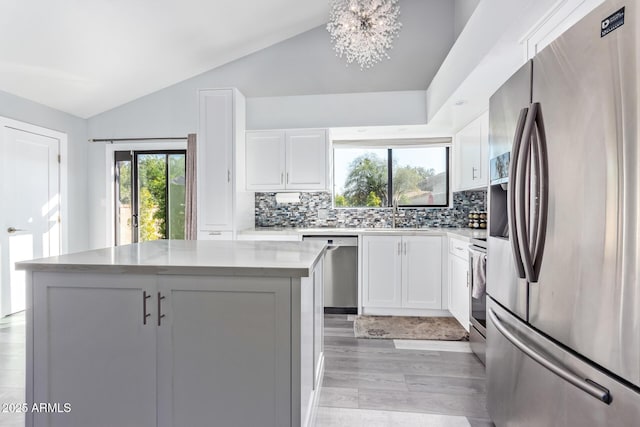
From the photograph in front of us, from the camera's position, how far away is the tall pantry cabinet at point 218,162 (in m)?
3.72

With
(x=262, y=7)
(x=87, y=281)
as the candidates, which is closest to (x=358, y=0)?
(x=262, y=7)

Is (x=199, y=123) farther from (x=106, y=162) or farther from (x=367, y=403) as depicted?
(x=367, y=403)

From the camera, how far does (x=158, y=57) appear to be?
370 centimetres

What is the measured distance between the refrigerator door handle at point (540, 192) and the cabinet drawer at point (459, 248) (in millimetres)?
1714

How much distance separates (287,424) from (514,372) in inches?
39.2

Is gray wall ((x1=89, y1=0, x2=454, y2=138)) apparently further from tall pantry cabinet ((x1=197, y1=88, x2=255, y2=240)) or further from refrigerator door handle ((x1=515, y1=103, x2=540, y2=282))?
refrigerator door handle ((x1=515, y1=103, x2=540, y2=282))

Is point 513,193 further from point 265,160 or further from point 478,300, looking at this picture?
point 265,160

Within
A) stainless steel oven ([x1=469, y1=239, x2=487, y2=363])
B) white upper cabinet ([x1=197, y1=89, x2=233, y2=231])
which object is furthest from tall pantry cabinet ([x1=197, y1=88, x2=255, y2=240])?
stainless steel oven ([x1=469, y1=239, x2=487, y2=363])

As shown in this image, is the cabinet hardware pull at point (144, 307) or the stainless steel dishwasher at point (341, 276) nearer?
the cabinet hardware pull at point (144, 307)

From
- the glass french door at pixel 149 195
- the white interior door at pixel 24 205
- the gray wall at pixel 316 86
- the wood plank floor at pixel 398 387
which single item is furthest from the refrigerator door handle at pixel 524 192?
the white interior door at pixel 24 205

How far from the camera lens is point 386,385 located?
7.22ft

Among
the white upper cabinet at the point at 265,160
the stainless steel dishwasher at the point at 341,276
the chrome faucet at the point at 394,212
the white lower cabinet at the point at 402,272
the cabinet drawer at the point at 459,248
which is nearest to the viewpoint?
the cabinet drawer at the point at 459,248

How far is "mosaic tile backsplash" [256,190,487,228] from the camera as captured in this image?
4195 mm

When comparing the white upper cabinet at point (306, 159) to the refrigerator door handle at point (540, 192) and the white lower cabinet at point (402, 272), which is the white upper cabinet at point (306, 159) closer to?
the white lower cabinet at point (402, 272)
